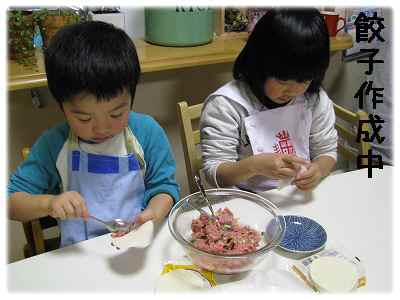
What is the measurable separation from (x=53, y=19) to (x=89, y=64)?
71 cm

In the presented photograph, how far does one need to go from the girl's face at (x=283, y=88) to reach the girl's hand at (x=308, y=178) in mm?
229

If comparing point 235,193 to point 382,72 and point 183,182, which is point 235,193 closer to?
point 183,182

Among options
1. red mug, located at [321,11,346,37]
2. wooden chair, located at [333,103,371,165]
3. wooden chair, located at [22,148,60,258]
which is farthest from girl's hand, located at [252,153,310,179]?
red mug, located at [321,11,346,37]

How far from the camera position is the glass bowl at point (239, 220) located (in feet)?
2.57

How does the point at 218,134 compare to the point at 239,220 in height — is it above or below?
above

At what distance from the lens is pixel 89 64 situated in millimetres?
860

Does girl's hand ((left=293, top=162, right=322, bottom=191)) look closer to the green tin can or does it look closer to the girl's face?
the girl's face

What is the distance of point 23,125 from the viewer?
5.28ft

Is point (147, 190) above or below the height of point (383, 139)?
above

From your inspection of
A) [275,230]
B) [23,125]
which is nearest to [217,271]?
[275,230]

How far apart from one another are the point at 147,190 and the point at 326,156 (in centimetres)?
60

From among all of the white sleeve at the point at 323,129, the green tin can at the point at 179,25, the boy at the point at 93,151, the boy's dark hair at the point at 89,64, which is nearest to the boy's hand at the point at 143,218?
the boy at the point at 93,151

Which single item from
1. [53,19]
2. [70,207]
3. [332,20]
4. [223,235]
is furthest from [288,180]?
[332,20]

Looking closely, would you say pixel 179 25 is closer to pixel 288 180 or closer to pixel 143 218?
pixel 288 180
